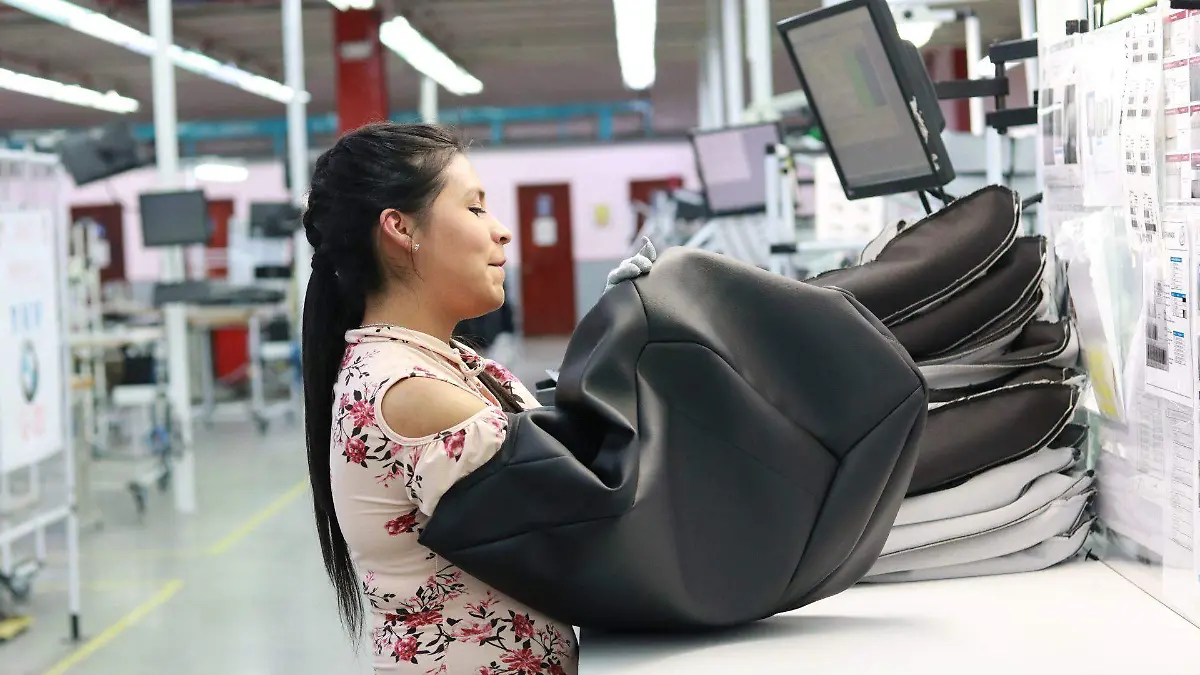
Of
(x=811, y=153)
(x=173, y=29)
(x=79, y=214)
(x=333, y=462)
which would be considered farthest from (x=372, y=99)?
(x=333, y=462)

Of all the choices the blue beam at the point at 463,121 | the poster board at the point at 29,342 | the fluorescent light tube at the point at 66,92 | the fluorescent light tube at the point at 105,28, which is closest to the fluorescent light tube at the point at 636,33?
the fluorescent light tube at the point at 105,28

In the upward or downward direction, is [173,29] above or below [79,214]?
above

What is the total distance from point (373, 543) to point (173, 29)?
12.1 m

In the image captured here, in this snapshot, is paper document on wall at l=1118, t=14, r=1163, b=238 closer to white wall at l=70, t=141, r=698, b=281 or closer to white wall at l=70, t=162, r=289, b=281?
white wall at l=70, t=141, r=698, b=281

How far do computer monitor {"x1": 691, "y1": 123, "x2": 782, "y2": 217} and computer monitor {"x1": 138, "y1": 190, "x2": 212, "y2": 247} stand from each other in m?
2.56

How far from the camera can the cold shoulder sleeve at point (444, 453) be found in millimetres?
1191

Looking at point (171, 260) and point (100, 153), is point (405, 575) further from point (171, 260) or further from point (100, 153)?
point (171, 260)

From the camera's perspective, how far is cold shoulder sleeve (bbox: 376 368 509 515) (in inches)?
46.9

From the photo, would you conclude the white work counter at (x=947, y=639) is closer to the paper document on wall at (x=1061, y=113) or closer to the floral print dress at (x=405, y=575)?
the floral print dress at (x=405, y=575)

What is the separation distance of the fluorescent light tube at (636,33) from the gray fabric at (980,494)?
707 centimetres

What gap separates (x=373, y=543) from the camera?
4.35 ft

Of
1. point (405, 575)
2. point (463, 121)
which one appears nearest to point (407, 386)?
point (405, 575)

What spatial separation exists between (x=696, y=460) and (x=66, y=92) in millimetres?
14060

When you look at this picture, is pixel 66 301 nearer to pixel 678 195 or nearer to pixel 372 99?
pixel 678 195
